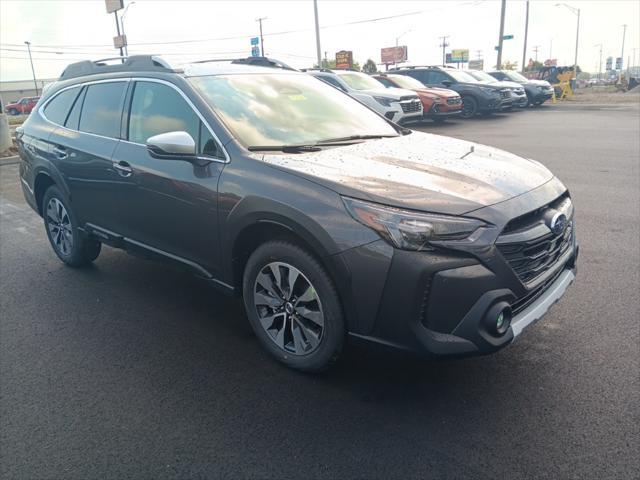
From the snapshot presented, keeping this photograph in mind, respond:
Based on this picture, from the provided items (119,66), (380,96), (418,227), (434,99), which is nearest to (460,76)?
(434,99)

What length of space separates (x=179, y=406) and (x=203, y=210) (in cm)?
122

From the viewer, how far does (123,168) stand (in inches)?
165

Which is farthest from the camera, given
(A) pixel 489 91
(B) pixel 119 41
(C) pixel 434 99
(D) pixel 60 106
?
(B) pixel 119 41

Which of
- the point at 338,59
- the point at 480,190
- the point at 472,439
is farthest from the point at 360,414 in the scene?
the point at 338,59

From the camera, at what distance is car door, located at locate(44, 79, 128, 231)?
445cm

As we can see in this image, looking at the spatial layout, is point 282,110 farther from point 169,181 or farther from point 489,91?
point 489,91

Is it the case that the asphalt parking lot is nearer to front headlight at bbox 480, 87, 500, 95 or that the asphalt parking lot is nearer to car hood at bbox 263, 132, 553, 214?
car hood at bbox 263, 132, 553, 214

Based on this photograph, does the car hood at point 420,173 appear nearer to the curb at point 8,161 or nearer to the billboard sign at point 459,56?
the curb at point 8,161

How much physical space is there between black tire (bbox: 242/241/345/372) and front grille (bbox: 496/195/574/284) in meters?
0.92

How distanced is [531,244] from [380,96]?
540 inches

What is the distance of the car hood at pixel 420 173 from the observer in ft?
9.30

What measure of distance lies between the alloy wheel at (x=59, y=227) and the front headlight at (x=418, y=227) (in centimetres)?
367

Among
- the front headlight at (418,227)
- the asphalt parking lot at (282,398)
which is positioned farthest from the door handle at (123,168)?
the front headlight at (418,227)

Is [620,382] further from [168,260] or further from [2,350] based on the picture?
[2,350]
